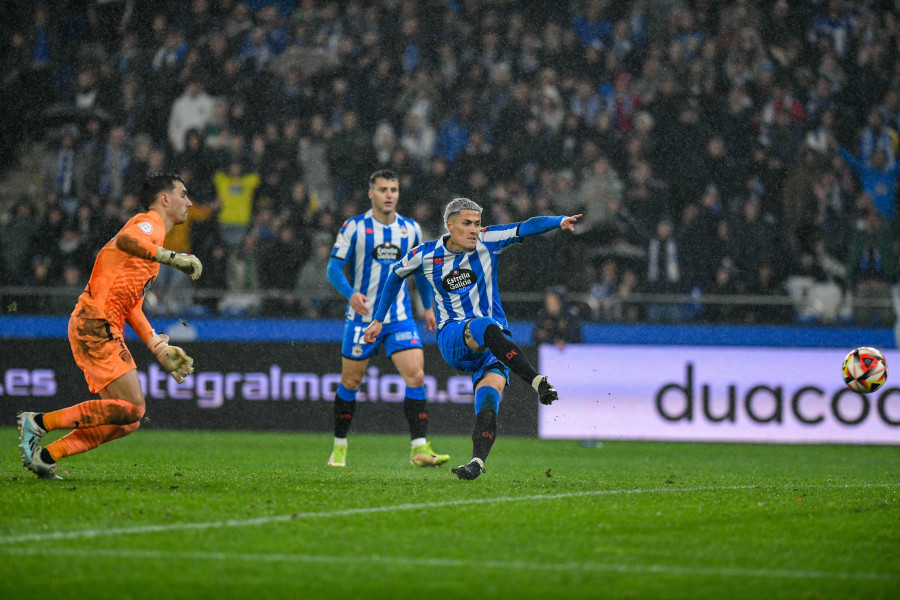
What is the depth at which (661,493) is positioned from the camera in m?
7.22

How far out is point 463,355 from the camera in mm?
8086

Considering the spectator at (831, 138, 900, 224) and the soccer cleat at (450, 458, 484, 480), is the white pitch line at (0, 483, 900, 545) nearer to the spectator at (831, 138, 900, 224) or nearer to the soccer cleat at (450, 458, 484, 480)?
the soccer cleat at (450, 458, 484, 480)

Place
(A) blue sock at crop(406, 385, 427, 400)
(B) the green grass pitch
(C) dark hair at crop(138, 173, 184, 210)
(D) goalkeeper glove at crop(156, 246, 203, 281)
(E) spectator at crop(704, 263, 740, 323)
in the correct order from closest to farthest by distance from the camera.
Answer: (B) the green grass pitch < (D) goalkeeper glove at crop(156, 246, 203, 281) < (C) dark hair at crop(138, 173, 184, 210) < (A) blue sock at crop(406, 385, 427, 400) < (E) spectator at crop(704, 263, 740, 323)

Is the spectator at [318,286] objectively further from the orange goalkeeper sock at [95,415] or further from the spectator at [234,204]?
the orange goalkeeper sock at [95,415]

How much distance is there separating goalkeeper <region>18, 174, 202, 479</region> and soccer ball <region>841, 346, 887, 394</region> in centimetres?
587

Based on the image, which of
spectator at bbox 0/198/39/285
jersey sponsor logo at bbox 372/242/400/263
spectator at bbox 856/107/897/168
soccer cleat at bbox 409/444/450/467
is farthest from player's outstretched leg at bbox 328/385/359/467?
spectator at bbox 856/107/897/168

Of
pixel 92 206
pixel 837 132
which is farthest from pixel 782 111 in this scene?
pixel 92 206

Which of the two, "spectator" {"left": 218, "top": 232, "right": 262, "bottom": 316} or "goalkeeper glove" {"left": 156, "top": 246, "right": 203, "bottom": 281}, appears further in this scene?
"spectator" {"left": 218, "top": 232, "right": 262, "bottom": 316}

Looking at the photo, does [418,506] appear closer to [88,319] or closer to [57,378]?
[88,319]

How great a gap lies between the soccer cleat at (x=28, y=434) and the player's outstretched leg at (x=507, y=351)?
2.94 m

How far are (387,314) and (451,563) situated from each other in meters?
4.97

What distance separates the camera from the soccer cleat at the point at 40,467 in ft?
23.5

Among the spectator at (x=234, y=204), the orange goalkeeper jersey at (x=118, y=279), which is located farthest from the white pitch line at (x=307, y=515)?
the spectator at (x=234, y=204)

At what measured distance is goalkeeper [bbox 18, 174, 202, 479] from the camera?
7062mm
